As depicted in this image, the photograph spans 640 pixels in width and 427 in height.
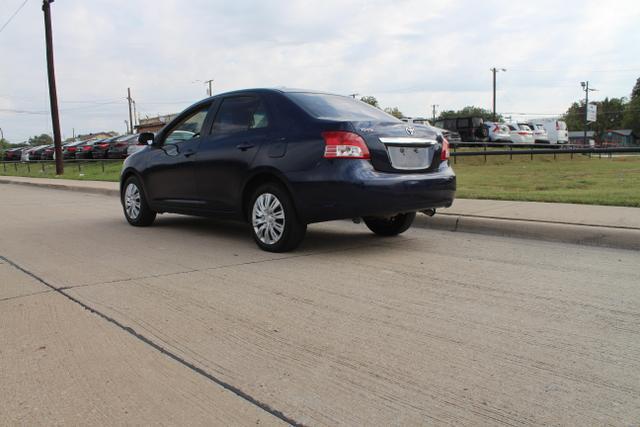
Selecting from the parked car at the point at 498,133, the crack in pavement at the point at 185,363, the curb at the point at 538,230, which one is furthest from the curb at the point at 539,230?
the parked car at the point at 498,133

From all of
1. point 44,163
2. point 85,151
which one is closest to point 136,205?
point 85,151

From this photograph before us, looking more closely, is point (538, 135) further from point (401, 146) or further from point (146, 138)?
point (401, 146)

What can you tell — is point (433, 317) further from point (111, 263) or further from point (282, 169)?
point (111, 263)

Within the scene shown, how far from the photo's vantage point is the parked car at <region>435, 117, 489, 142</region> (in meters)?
34.3

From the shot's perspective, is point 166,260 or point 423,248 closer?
point 166,260

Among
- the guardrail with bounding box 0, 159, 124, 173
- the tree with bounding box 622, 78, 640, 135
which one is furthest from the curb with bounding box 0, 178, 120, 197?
the tree with bounding box 622, 78, 640, 135

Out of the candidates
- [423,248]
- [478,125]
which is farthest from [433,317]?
[478,125]

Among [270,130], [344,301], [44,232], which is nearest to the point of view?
[344,301]

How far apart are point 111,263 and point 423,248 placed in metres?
3.33

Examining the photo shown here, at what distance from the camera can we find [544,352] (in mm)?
3279

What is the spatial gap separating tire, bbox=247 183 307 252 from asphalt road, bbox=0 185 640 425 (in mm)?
217

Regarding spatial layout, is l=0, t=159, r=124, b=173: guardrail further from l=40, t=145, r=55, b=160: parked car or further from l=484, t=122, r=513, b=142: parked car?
l=484, t=122, r=513, b=142: parked car

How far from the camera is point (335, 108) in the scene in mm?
6301

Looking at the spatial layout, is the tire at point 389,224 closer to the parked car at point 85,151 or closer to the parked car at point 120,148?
the parked car at point 120,148
